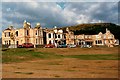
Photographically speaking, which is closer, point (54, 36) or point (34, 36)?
point (34, 36)

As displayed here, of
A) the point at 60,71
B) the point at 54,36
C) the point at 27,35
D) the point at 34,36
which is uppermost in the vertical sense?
the point at 27,35

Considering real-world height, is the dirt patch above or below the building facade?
below

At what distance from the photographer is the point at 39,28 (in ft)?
305

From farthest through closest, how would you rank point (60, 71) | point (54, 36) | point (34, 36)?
point (54, 36), point (34, 36), point (60, 71)

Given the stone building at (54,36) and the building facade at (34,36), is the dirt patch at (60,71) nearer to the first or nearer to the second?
the building facade at (34,36)

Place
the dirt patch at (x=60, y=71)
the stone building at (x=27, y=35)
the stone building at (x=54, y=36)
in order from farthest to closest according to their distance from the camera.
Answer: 1. the stone building at (x=54, y=36)
2. the stone building at (x=27, y=35)
3. the dirt patch at (x=60, y=71)

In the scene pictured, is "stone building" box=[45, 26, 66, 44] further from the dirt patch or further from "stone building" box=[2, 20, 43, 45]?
the dirt patch

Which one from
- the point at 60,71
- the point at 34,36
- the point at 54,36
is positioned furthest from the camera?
the point at 54,36

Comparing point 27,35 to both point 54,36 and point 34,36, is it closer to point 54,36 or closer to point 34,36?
point 34,36

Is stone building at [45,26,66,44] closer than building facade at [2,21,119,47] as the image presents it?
No

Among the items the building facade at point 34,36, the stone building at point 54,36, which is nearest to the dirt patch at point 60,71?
the building facade at point 34,36

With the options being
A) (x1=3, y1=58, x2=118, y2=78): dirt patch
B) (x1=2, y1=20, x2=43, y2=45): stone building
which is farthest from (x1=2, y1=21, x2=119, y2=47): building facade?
(x1=3, y1=58, x2=118, y2=78): dirt patch

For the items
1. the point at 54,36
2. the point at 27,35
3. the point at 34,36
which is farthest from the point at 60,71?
the point at 54,36

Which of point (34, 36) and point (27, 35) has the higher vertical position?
point (27, 35)
